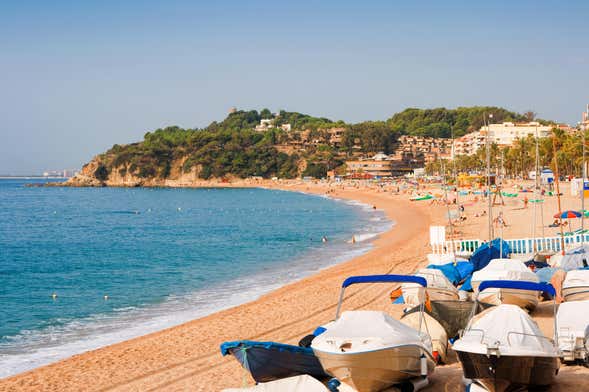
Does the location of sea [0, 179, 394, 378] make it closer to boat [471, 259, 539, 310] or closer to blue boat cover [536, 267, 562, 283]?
boat [471, 259, 539, 310]

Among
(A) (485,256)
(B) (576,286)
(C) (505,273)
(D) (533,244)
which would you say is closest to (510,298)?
(C) (505,273)

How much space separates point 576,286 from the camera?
13.4 metres

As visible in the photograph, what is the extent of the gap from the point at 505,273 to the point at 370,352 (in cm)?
705

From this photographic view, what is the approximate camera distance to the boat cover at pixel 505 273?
592 inches

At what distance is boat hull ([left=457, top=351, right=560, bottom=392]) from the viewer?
8.98 meters

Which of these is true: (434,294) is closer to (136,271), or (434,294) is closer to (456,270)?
(456,270)

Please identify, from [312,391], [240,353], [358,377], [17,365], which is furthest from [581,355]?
[17,365]

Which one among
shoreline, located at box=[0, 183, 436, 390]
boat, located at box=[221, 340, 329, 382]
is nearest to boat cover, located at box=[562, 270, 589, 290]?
shoreline, located at box=[0, 183, 436, 390]

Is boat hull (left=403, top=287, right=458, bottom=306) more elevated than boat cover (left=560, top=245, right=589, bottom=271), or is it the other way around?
boat cover (left=560, top=245, right=589, bottom=271)

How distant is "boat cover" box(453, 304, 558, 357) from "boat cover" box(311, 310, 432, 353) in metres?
0.77

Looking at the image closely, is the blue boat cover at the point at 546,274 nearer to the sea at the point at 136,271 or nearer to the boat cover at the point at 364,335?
the boat cover at the point at 364,335

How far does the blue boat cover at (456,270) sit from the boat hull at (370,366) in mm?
8655

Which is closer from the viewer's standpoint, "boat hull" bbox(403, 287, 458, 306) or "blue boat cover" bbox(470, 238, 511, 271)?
"boat hull" bbox(403, 287, 458, 306)

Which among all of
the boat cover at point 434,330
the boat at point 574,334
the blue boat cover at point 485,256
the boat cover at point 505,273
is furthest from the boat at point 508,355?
the blue boat cover at point 485,256
